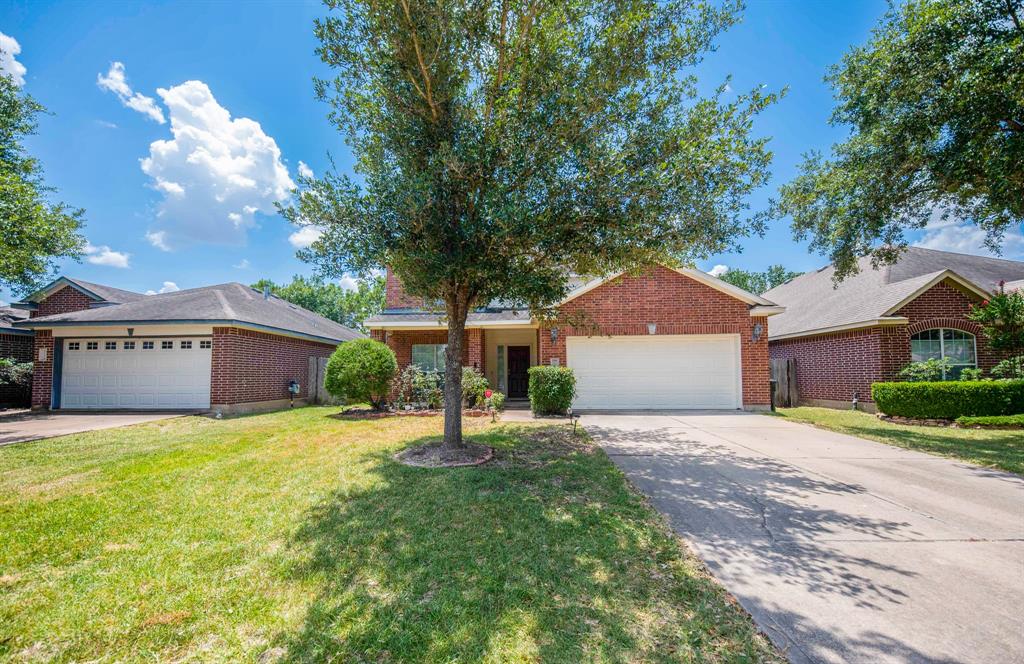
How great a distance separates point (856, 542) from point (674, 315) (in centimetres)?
969

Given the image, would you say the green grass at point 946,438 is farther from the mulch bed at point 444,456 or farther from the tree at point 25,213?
the tree at point 25,213

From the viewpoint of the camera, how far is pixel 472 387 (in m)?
12.5

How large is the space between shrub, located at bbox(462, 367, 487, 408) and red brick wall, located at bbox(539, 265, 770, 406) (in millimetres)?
2101

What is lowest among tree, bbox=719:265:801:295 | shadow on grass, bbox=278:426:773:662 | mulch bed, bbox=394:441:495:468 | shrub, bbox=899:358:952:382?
shadow on grass, bbox=278:426:773:662

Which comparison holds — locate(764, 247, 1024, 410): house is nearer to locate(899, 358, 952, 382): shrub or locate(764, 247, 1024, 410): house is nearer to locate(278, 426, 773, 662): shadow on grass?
locate(899, 358, 952, 382): shrub

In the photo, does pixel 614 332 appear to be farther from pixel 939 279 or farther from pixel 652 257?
pixel 939 279

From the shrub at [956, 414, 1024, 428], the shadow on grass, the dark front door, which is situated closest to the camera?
the shadow on grass

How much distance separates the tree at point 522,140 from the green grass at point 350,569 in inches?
123

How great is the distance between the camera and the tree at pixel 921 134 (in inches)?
319

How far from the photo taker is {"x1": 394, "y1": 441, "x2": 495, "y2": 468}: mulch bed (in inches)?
259

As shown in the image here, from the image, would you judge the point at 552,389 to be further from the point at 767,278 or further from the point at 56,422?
the point at 767,278

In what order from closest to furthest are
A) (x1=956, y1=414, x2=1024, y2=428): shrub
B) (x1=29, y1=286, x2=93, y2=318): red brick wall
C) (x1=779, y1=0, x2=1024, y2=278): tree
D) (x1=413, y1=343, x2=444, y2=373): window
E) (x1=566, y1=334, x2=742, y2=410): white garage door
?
(x1=779, y1=0, x2=1024, y2=278): tree
(x1=956, y1=414, x2=1024, y2=428): shrub
(x1=566, y1=334, x2=742, y2=410): white garage door
(x1=413, y1=343, x2=444, y2=373): window
(x1=29, y1=286, x2=93, y2=318): red brick wall

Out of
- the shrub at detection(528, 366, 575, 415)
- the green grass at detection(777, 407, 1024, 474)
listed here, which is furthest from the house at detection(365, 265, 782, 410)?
the green grass at detection(777, 407, 1024, 474)

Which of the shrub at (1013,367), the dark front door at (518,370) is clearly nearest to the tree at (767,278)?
the shrub at (1013,367)
